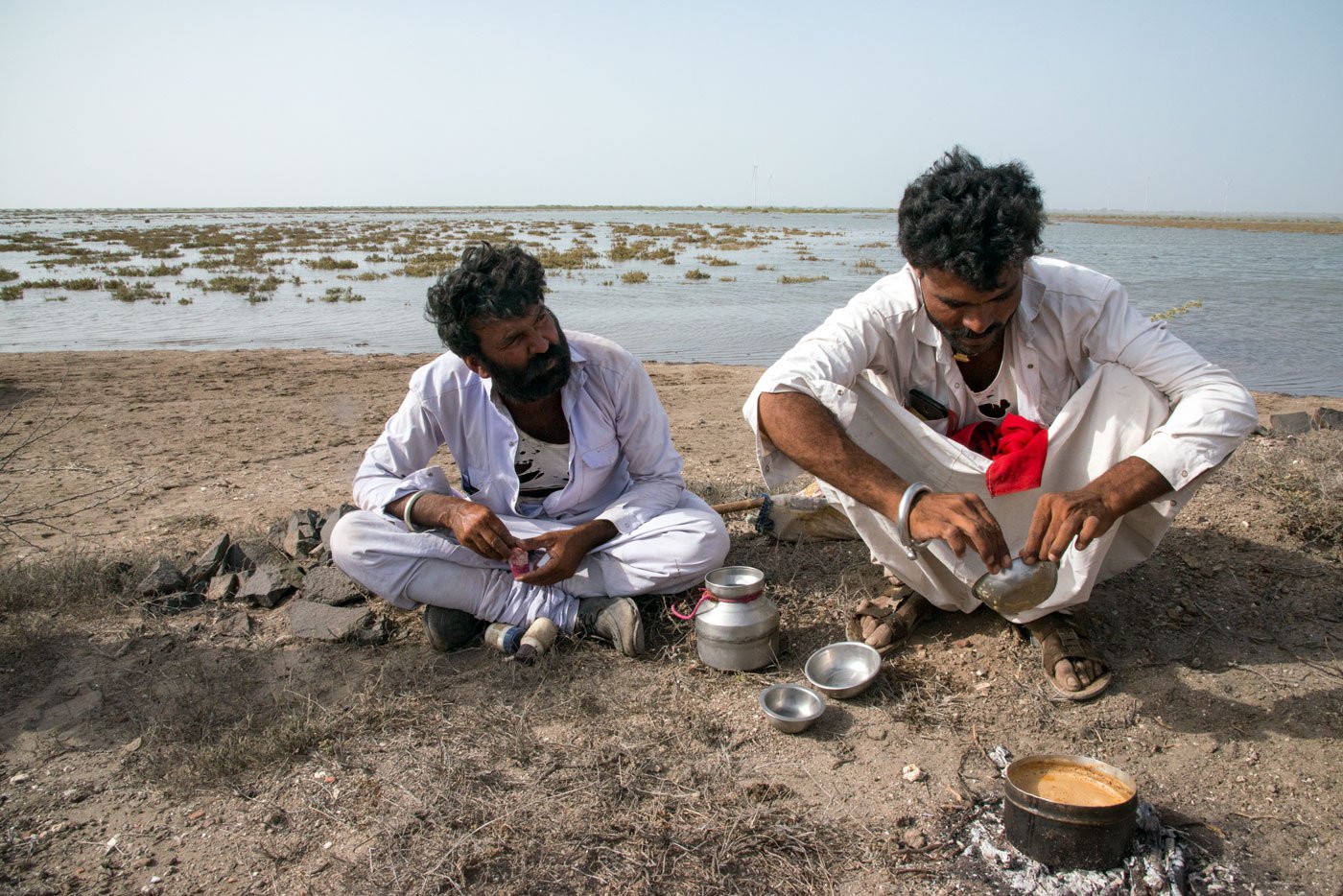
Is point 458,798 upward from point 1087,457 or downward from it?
downward

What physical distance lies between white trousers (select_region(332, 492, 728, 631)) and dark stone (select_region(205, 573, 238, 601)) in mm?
739

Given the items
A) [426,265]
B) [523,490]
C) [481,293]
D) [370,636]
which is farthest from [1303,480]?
[426,265]

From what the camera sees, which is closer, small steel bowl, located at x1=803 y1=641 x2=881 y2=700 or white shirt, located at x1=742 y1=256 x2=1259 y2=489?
white shirt, located at x1=742 y1=256 x2=1259 y2=489

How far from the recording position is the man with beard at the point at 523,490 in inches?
114

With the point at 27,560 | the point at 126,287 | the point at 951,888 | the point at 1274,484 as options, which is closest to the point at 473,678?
the point at 951,888

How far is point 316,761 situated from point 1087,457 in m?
2.38

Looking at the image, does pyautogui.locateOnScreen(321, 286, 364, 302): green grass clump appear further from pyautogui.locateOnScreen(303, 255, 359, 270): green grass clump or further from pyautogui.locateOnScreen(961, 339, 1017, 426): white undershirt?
pyautogui.locateOnScreen(961, 339, 1017, 426): white undershirt

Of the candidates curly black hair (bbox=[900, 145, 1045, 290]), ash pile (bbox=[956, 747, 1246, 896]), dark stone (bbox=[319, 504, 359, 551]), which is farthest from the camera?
dark stone (bbox=[319, 504, 359, 551])

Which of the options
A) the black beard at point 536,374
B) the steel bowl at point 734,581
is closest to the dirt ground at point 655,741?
the steel bowl at point 734,581

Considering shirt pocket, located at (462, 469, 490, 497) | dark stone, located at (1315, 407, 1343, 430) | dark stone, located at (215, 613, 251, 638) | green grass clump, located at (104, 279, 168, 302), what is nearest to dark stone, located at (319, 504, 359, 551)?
dark stone, located at (215, 613, 251, 638)

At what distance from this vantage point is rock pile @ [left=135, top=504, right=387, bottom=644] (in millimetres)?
3191

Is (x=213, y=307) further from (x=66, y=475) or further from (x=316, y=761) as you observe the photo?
(x=316, y=761)

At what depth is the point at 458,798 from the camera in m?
2.18

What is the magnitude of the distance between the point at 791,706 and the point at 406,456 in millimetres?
1627
